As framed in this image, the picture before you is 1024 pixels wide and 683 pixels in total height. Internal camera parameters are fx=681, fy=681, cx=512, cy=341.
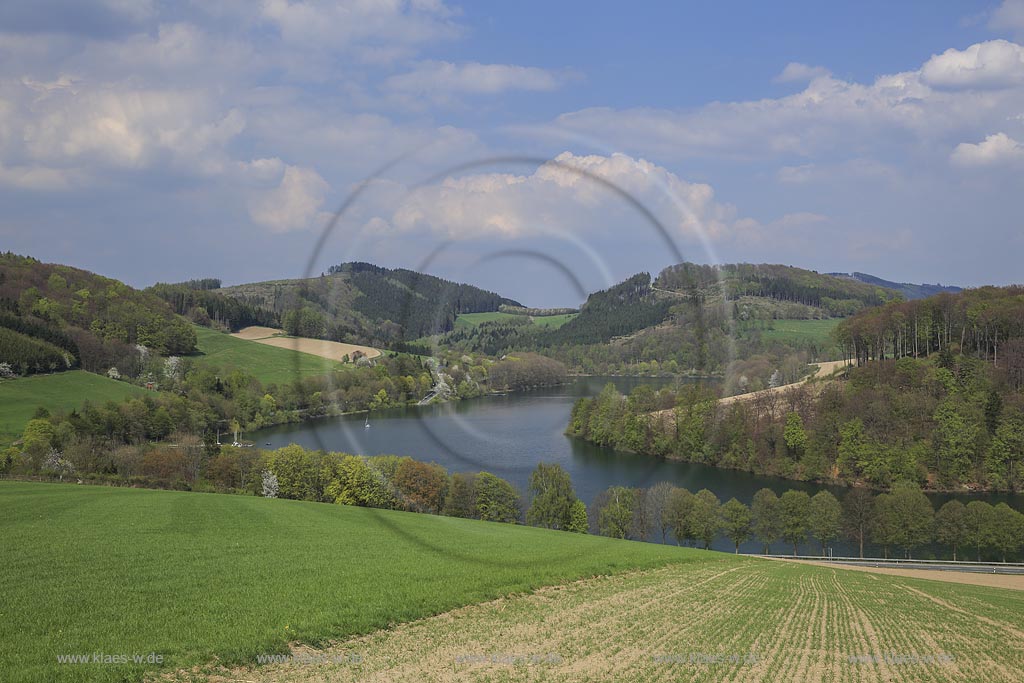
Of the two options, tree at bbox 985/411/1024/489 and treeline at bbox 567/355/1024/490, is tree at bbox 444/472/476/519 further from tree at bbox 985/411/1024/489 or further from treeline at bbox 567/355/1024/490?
tree at bbox 985/411/1024/489

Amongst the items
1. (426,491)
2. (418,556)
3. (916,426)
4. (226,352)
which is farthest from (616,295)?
(226,352)

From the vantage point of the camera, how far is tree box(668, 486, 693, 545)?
4734 centimetres

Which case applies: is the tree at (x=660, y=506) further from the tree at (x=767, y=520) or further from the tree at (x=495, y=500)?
the tree at (x=495, y=500)

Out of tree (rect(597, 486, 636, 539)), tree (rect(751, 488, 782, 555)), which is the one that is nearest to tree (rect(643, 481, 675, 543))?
tree (rect(597, 486, 636, 539))

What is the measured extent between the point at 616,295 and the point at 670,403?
16.2 meters

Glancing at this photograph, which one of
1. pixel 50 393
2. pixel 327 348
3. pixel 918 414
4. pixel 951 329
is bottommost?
pixel 50 393

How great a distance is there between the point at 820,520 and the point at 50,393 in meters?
83.9

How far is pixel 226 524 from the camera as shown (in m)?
27.1

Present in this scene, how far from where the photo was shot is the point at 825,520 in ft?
154

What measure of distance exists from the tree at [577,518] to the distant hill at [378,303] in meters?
40.3

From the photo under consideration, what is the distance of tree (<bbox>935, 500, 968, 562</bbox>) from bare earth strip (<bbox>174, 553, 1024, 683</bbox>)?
27.1 meters

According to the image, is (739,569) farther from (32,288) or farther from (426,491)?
(32,288)

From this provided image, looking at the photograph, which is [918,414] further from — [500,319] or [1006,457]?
[500,319]

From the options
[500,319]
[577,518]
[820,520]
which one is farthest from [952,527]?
[500,319]
